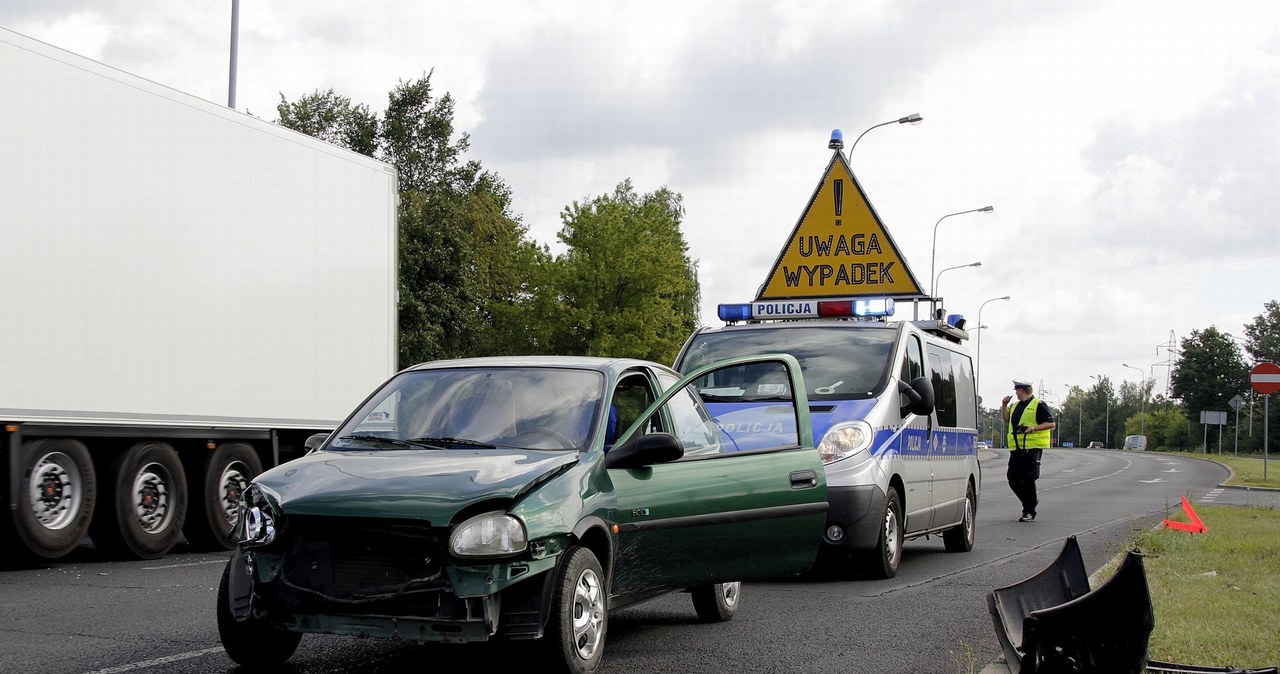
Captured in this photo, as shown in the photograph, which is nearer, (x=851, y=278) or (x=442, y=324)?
(x=851, y=278)

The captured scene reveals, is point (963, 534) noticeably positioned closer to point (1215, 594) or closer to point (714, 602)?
point (1215, 594)

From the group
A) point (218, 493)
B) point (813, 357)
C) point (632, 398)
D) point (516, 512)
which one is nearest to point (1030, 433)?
point (813, 357)

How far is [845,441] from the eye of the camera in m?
9.76

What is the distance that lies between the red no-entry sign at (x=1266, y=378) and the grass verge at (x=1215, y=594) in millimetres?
13448

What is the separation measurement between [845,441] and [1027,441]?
305 inches

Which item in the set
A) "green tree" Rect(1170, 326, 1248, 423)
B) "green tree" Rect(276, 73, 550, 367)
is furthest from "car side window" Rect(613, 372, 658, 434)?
"green tree" Rect(1170, 326, 1248, 423)

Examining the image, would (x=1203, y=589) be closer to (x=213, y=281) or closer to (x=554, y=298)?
(x=213, y=281)

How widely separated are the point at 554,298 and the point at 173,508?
38273 mm

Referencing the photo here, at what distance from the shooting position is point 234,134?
12555mm

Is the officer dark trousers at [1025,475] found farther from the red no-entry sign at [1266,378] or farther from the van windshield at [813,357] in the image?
the red no-entry sign at [1266,378]

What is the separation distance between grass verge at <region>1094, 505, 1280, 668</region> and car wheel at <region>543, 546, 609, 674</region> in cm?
253

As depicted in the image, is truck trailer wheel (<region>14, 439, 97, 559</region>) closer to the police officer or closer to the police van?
the police van

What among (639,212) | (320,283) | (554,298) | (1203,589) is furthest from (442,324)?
(1203,589)

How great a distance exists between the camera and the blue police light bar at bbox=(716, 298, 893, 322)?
11.9 m
